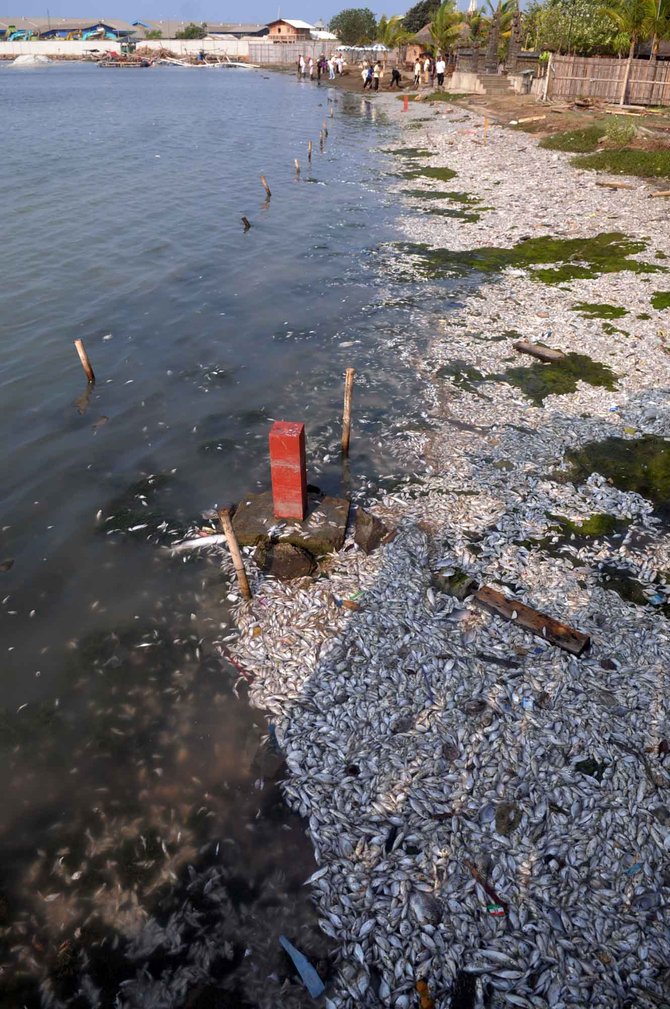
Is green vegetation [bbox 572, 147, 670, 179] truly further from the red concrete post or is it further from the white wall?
the white wall

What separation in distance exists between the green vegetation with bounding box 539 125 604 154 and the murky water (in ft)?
50.7

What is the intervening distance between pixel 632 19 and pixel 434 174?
20.0 metres

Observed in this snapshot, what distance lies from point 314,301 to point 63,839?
19839mm

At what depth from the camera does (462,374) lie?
1744cm

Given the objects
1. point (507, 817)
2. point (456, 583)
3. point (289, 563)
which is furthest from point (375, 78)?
point (507, 817)

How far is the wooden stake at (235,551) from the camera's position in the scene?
9.48 meters

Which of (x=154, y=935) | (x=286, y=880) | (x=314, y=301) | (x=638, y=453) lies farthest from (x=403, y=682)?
(x=314, y=301)

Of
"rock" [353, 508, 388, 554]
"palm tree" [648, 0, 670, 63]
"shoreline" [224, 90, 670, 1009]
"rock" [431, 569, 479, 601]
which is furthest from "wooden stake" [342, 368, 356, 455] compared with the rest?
"palm tree" [648, 0, 670, 63]

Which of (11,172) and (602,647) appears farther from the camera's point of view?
(11,172)

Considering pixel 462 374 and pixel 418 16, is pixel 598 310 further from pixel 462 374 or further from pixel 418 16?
pixel 418 16

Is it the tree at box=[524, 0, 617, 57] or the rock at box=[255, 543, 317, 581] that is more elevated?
the tree at box=[524, 0, 617, 57]

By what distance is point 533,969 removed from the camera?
6059mm

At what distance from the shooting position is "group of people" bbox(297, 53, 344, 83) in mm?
107006

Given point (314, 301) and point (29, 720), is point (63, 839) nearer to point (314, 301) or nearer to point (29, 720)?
point (29, 720)
